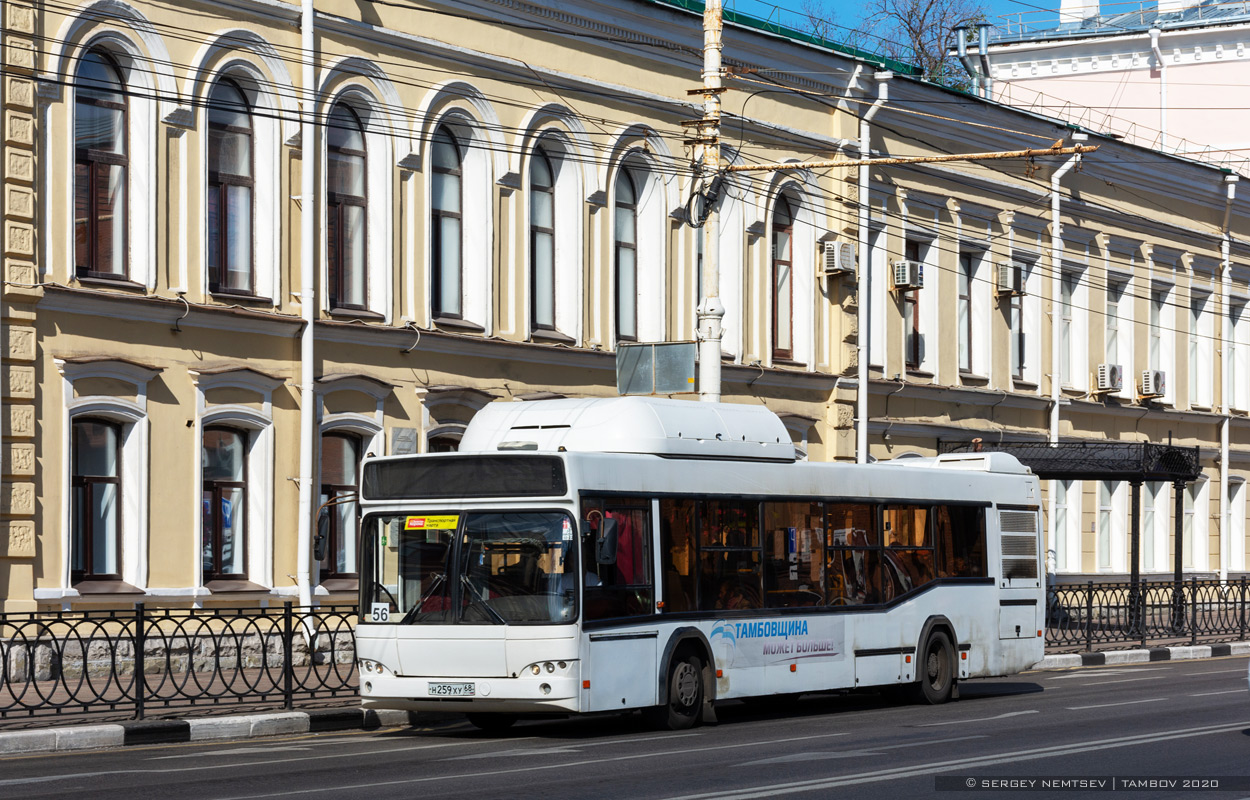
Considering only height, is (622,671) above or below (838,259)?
below

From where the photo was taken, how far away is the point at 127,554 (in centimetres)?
2148

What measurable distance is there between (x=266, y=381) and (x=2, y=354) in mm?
3687

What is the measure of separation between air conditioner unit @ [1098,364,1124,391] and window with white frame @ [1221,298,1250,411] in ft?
22.1

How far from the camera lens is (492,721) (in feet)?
56.7

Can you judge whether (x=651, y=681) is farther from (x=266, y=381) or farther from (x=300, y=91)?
(x=300, y=91)

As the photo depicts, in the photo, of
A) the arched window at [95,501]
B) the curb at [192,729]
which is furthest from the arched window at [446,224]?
the curb at [192,729]

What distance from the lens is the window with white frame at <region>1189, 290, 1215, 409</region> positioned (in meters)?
44.5

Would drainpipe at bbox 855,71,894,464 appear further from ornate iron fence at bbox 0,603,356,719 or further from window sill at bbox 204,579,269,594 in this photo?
ornate iron fence at bbox 0,603,356,719

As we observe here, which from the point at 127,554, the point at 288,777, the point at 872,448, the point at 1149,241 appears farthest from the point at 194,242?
the point at 1149,241

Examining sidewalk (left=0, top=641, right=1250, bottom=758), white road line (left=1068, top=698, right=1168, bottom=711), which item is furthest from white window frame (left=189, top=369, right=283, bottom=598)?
white road line (left=1068, top=698, right=1168, bottom=711)

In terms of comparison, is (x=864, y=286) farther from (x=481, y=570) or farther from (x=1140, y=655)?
(x=481, y=570)

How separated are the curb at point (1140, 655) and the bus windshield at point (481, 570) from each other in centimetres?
1256

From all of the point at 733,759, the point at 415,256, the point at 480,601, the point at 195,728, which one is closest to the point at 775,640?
the point at 480,601

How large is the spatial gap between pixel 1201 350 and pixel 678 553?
30.7m
